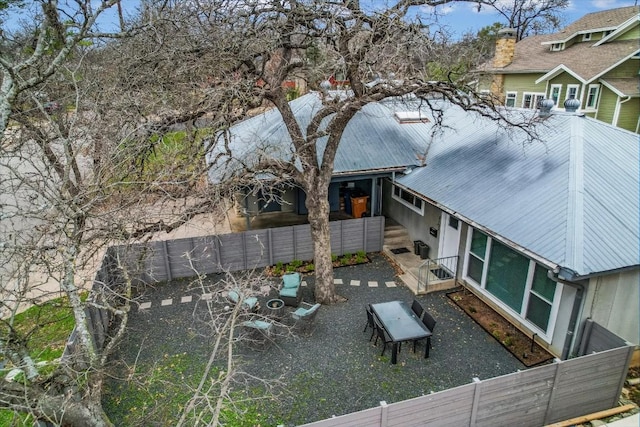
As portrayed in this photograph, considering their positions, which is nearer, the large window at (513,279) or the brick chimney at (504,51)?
the large window at (513,279)

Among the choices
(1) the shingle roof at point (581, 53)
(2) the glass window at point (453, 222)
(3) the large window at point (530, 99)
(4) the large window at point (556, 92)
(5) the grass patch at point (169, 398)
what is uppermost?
(1) the shingle roof at point (581, 53)

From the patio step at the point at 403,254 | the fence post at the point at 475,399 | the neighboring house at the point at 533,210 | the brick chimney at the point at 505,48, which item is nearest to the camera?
the fence post at the point at 475,399

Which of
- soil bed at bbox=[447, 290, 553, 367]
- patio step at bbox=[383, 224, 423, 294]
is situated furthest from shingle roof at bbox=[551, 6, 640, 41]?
soil bed at bbox=[447, 290, 553, 367]

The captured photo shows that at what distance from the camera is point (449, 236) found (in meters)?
10.9

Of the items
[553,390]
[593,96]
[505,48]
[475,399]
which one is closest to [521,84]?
[505,48]

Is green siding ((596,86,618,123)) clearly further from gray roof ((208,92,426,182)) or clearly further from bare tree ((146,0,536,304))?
bare tree ((146,0,536,304))

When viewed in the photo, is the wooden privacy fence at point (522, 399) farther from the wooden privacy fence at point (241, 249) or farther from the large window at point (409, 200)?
the large window at point (409, 200)

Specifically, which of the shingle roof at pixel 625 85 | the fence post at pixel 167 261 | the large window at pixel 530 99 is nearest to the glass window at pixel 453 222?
the fence post at pixel 167 261

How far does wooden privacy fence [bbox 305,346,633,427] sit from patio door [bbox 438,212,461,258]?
4.58 m

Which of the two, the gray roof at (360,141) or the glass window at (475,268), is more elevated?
the gray roof at (360,141)

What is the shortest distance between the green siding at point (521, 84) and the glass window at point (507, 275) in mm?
20797

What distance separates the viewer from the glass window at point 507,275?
8.63 metres

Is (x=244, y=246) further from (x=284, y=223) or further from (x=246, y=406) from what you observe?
(x=246, y=406)

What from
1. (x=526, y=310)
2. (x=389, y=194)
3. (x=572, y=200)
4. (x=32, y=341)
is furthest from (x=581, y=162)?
(x=32, y=341)
